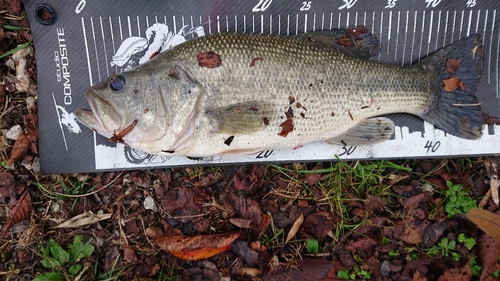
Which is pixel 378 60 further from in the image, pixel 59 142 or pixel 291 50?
pixel 59 142

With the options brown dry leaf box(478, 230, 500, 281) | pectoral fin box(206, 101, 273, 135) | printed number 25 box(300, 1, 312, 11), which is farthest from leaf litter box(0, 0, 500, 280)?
pectoral fin box(206, 101, 273, 135)

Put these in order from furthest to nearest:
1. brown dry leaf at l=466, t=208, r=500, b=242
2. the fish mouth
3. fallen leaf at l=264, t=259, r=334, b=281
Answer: fallen leaf at l=264, t=259, r=334, b=281, brown dry leaf at l=466, t=208, r=500, b=242, the fish mouth

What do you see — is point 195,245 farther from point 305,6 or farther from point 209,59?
point 305,6

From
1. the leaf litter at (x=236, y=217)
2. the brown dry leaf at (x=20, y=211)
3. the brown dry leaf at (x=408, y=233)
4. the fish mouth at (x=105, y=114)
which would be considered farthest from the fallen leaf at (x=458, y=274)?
the brown dry leaf at (x=20, y=211)

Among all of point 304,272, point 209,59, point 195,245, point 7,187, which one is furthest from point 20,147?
point 304,272

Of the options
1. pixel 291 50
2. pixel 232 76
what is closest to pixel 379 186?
pixel 291 50

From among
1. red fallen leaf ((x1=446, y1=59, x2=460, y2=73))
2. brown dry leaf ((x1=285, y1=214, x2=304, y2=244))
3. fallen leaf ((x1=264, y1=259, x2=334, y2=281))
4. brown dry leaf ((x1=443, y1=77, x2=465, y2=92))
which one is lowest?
fallen leaf ((x1=264, y1=259, x2=334, y2=281))

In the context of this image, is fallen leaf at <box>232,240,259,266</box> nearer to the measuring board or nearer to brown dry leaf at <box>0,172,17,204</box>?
the measuring board
